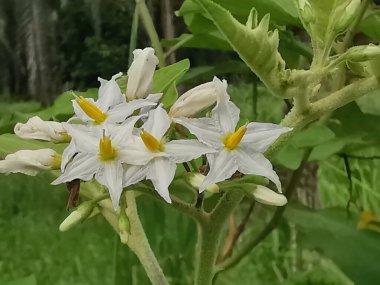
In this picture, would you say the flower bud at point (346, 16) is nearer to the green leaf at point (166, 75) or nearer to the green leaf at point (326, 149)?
the green leaf at point (166, 75)

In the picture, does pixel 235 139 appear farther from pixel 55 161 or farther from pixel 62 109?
pixel 62 109

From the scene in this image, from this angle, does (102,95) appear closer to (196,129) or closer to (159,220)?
(196,129)

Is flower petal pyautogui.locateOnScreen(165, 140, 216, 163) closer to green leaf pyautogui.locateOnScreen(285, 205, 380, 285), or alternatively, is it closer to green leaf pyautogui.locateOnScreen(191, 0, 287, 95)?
green leaf pyautogui.locateOnScreen(191, 0, 287, 95)

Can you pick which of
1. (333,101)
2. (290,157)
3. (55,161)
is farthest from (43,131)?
(290,157)

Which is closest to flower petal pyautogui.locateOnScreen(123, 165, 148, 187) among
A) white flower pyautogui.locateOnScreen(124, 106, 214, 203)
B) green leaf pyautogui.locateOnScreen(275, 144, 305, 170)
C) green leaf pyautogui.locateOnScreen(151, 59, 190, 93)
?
white flower pyautogui.locateOnScreen(124, 106, 214, 203)

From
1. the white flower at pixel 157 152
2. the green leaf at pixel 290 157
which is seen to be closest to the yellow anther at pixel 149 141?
the white flower at pixel 157 152

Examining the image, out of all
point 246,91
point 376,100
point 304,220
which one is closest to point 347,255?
point 304,220
